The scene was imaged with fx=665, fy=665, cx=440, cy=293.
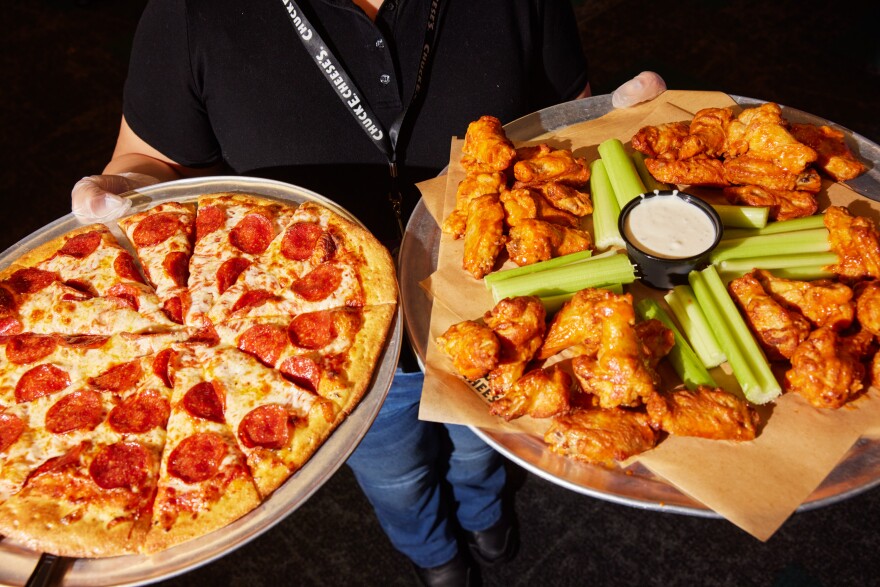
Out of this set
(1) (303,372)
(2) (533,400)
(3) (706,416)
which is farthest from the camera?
(1) (303,372)

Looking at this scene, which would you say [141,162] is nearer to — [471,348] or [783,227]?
[471,348]

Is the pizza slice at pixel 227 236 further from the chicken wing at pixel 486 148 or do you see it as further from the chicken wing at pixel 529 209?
the chicken wing at pixel 529 209

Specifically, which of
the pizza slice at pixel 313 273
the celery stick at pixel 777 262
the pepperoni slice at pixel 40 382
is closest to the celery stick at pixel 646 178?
the celery stick at pixel 777 262

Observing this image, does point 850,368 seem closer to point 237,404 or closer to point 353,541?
point 237,404

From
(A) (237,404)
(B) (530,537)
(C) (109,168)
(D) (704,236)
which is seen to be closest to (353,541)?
(B) (530,537)

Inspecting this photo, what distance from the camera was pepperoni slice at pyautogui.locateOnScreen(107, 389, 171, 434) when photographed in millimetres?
2740

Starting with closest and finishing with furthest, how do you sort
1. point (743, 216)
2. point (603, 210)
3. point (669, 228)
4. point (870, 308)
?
point (870, 308), point (669, 228), point (743, 216), point (603, 210)

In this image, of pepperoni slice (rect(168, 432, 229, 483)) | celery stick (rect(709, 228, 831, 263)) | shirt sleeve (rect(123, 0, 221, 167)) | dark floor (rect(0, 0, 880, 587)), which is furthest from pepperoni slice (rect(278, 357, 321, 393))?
dark floor (rect(0, 0, 880, 587))

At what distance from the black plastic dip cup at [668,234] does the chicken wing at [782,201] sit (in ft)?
0.91

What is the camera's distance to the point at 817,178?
3000mm

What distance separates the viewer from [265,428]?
266 cm

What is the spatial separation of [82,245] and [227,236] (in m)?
0.72

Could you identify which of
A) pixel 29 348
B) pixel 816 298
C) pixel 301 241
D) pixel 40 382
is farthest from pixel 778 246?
pixel 29 348

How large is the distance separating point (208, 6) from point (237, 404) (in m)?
1.81
